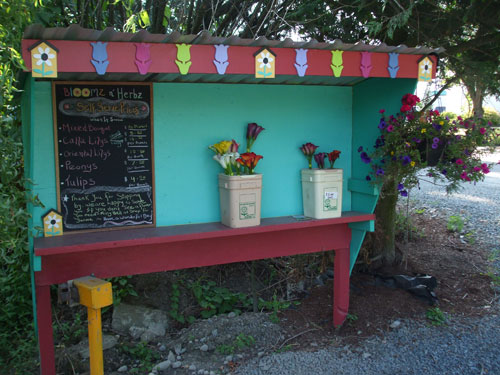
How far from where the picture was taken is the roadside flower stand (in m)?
2.82

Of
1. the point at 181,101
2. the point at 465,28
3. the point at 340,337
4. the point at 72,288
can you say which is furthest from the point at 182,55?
the point at 465,28

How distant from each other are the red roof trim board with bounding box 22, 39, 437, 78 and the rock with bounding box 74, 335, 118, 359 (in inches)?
92.0

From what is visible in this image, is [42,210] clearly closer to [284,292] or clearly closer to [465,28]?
[284,292]

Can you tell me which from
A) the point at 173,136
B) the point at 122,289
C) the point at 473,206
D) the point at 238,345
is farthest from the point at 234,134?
the point at 473,206

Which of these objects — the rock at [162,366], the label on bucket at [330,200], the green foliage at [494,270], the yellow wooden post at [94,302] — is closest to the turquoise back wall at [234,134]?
the label on bucket at [330,200]

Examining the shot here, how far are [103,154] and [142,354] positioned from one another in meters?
1.71

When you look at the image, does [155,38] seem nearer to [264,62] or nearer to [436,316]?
[264,62]

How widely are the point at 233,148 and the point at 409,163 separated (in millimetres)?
1333

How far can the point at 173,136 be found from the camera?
3.44 metres

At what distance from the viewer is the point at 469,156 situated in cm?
352

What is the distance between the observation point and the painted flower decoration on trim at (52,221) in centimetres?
311

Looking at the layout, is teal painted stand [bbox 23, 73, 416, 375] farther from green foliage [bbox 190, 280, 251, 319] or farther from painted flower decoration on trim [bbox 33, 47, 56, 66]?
green foliage [bbox 190, 280, 251, 319]

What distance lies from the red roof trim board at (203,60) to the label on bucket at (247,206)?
900 millimetres

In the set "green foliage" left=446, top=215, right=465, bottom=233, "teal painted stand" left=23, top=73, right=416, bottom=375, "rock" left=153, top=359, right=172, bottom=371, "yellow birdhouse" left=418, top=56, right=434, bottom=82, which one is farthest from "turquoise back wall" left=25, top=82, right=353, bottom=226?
"green foliage" left=446, top=215, right=465, bottom=233
